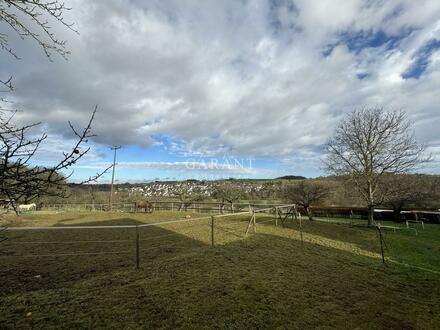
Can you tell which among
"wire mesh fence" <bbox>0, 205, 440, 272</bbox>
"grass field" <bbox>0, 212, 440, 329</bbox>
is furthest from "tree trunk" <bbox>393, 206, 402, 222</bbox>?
"grass field" <bbox>0, 212, 440, 329</bbox>

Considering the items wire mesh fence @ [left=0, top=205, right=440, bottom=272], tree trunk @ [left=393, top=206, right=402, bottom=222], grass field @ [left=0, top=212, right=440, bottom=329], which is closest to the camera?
grass field @ [left=0, top=212, right=440, bottom=329]

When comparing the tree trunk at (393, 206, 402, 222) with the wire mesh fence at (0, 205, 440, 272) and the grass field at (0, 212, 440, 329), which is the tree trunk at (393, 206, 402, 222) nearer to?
the wire mesh fence at (0, 205, 440, 272)

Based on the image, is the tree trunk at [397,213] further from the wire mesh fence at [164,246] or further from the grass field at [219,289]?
the grass field at [219,289]

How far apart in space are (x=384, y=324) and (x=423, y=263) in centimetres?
730

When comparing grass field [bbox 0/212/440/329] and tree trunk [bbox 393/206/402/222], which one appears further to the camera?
tree trunk [bbox 393/206/402/222]

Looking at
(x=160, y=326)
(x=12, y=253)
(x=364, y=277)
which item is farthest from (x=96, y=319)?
(x=12, y=253)

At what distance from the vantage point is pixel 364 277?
7.12m

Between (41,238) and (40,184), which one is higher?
(40,184)

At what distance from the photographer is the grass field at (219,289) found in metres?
4.25

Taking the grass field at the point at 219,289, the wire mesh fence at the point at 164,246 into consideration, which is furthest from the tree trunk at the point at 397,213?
the grass field at the point at 219,289

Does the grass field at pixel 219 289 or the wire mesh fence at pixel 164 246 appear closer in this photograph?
the grass field at pixel 219 289

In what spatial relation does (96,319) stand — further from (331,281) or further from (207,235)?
(207,235)

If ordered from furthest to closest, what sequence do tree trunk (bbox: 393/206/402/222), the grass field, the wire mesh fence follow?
tree trunk (bbox: 393/206/402/222) < the wire mesh fence < the grass field

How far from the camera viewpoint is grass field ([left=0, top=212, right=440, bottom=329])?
4.25 metres
